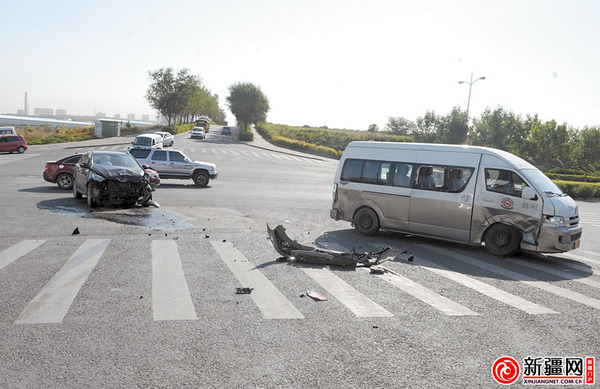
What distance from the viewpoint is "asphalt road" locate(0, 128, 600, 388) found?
15.0 feet

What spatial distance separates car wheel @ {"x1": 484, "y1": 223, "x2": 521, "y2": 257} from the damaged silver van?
0.07ft

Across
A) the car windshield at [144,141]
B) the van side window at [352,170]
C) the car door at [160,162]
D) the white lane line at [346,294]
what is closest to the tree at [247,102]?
the car windshield at [144,141]

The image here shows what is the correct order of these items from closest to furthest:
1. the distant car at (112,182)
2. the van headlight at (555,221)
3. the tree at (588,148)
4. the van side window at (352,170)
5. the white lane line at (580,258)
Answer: the van headlight at (555,221) → the white lane line at (580,258) → the van side window at (352,170) → the distant car at (112,182) → the tree at (588,148)

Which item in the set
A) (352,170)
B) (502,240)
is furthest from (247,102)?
(502,240)

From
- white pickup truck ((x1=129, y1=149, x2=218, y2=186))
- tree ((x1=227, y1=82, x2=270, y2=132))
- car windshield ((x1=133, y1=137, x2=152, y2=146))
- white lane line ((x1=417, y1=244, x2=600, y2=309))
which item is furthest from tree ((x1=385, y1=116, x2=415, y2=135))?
white lane line ((x1=417, y1=244, x2=600, y2=309))

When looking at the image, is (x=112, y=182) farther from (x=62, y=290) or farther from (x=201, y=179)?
(x=201, y=179)

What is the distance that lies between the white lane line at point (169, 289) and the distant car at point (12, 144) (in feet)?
114

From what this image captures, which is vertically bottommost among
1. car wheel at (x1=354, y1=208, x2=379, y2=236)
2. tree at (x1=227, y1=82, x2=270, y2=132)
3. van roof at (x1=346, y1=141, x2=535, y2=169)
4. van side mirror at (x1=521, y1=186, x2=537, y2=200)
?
car wheel at (x1=354, y1=208, x2=379, y2=236)

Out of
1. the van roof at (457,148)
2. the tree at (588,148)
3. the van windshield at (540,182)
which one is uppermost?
the tree at (588,148)

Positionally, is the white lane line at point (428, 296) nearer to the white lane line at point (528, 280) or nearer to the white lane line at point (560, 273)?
the white lane line at point (528, 280)

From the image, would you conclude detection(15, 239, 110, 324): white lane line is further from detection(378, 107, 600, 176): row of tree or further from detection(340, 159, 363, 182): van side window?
detection(378, 107, 600, 176): row of tree

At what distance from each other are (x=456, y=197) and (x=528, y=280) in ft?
9.74

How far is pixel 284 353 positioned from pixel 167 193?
52.4 feet

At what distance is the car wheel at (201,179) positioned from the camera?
76.9 ft
